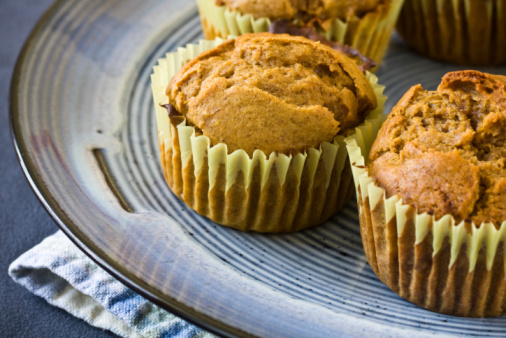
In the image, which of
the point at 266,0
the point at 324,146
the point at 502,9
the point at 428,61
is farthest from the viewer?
the point at 428,61

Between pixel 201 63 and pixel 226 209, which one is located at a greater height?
pixel 201 63

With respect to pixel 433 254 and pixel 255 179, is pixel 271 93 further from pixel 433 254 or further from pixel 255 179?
pixel 433 254

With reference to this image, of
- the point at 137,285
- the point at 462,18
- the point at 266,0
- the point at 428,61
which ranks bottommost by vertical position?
the point at 428,61

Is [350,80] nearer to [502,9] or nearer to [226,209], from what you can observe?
[226,209]

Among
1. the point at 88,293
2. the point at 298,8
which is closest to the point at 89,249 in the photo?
the point at 88,293

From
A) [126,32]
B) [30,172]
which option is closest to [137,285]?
[30,172]

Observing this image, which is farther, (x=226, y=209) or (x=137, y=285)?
(x=226, y=209)

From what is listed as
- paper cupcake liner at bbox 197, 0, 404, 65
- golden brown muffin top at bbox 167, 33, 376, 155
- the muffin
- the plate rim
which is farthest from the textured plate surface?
golden brown muffin top at bbox 167, 33, 376, 155
